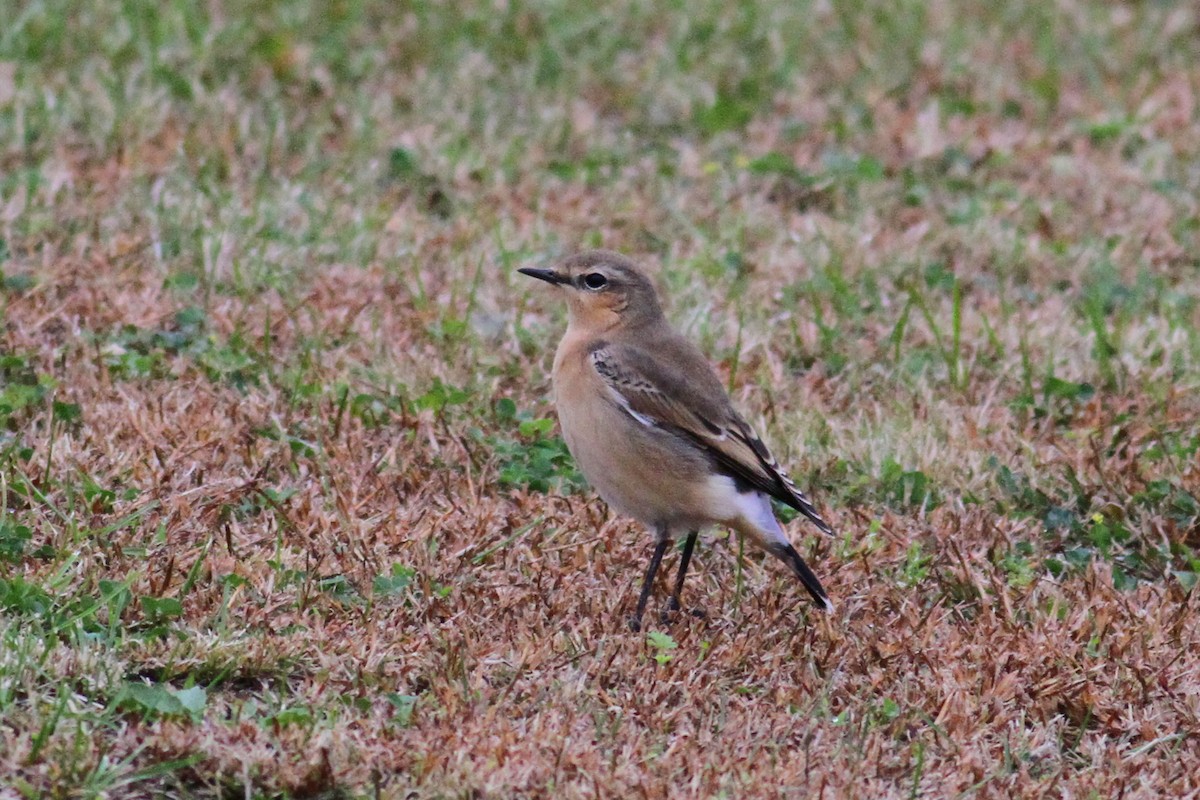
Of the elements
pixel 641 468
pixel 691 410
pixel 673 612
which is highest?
pixel 691 410

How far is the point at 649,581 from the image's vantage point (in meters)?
6.02

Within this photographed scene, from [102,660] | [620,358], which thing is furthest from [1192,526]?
[102,660]

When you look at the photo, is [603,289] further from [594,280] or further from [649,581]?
[649,581]

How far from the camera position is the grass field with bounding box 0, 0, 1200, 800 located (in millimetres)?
5234

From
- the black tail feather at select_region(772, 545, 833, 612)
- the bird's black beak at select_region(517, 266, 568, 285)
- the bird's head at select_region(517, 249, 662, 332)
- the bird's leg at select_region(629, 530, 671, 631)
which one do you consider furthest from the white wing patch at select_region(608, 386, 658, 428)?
the bird's black beak at select_region(517, 266, 568, 285)

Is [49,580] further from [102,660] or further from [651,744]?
[651,744]

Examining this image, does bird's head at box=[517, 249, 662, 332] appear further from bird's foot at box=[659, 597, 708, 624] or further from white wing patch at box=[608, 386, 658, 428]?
bird's foot at box=[659, 597, 708, 624]

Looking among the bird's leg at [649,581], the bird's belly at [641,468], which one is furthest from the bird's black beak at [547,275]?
the bird's leg at [649,581]

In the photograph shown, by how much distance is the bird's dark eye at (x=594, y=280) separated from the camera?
6.81 m

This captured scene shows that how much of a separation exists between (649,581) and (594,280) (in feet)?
4.33

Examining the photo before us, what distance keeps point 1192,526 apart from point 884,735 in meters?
2.02

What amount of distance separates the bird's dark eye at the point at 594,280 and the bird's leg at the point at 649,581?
105 centimetres

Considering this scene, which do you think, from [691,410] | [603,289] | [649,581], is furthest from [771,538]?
[603,289]

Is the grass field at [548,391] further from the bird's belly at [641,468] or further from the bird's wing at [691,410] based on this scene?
the bird's wing at [691,410]
